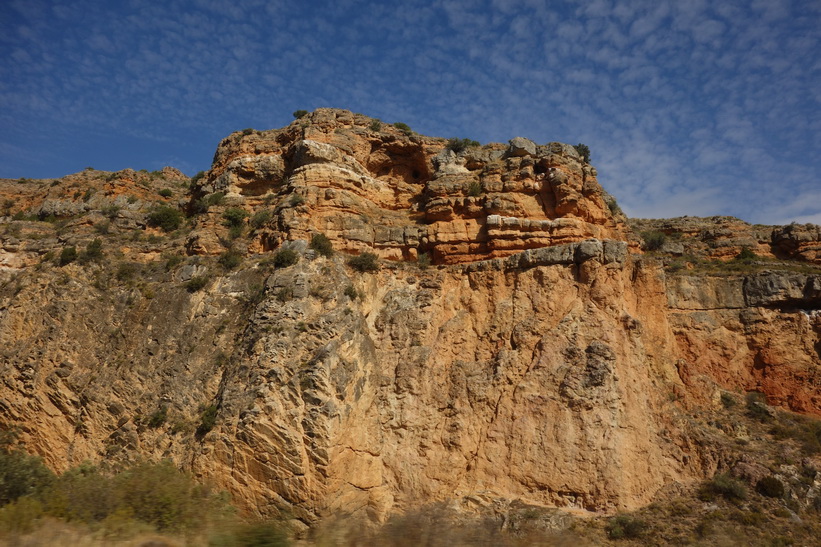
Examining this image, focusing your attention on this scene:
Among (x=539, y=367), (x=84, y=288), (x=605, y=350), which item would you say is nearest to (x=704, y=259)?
(x=605, y=350)

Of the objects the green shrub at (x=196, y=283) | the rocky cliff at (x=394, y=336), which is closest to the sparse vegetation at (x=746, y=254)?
the rocky cliff at (x=394, y=336)

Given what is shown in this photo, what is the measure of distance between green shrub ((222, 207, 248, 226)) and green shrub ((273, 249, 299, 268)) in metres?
4.89

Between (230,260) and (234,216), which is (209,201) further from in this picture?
(230,260)

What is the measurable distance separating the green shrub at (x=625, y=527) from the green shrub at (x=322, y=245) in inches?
565

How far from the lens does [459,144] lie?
27.8 metres

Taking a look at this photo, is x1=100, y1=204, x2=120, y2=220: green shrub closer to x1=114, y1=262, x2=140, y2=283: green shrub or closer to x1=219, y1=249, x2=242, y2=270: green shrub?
x1=114, y1=262, x2=140, y2=283: green shrub

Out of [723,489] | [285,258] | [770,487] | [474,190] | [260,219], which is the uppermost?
[474,190]

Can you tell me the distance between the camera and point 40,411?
722 inches

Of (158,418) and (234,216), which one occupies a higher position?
(234,216)

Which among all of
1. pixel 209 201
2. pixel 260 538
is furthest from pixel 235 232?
pixel 260 538

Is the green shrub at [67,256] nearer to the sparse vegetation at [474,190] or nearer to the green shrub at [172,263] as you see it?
the green shrub at [172,263]

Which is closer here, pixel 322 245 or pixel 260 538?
pixel 260 538

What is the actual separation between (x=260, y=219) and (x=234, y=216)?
5.16 feet

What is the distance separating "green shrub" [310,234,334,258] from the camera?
22297 millimetres
